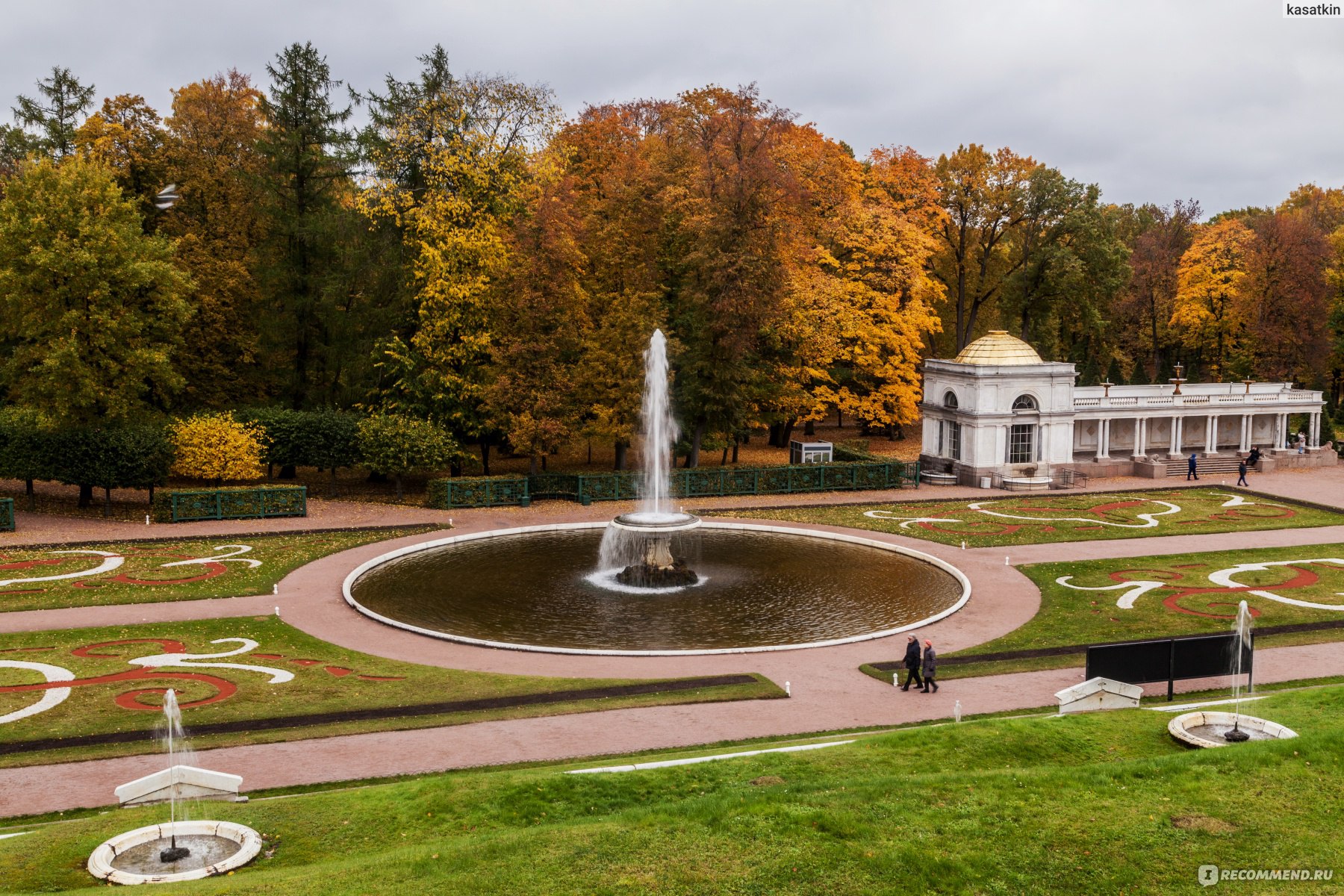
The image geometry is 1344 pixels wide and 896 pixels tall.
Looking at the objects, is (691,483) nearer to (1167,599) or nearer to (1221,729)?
(1167,599)

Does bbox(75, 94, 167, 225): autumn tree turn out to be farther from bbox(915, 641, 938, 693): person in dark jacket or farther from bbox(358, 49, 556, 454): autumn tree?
bbox(915, 641, 938, 693): person in dark jacket

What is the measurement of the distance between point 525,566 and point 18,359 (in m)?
27.5

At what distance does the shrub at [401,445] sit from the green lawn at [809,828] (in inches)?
1404

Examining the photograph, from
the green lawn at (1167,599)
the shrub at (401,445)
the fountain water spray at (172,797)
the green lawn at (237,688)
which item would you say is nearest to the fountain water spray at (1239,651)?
the green lawn at (1167,599)

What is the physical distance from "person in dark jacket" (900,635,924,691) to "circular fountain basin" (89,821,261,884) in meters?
16.5

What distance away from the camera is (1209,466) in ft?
223

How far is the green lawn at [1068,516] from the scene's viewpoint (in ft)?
161

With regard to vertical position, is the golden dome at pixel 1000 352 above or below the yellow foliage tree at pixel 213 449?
above

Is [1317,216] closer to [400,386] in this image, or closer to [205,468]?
[400,386]

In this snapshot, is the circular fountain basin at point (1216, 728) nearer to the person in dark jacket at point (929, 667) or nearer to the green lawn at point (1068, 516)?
the person in dark jacket at point (929, 667)

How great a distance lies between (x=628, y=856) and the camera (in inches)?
637

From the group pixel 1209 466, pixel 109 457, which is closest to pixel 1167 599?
pixel 1209 466

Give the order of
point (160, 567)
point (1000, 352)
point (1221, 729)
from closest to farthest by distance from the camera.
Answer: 1. point (1221, 729)
2. point (160, 567)
3. point (1000, 352)

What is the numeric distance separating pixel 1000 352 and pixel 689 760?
46.1 metres
